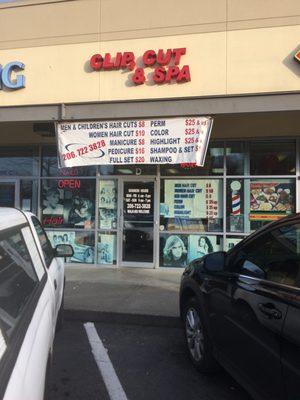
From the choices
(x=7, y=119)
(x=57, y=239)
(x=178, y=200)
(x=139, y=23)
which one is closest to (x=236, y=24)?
(x=139, y=23)

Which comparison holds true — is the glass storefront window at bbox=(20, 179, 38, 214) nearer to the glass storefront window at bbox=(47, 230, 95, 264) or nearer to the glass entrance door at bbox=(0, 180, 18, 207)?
the glass entrance door at bbox=(0, 180, 18, 207)

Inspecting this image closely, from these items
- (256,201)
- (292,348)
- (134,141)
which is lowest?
(292,348)

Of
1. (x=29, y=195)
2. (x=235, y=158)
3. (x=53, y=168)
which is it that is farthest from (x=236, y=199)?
(x=29, y=195)

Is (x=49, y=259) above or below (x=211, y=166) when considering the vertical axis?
below

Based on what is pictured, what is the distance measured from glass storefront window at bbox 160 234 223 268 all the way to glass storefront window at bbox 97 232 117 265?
1.07 m

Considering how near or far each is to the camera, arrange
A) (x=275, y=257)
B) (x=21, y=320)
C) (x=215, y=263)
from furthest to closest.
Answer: (x=215, y=263) → (x=275, y=257) → (x=21, y=320)

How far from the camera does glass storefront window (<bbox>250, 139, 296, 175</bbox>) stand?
10344 mm

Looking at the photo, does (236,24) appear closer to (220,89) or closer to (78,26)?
(220,89)

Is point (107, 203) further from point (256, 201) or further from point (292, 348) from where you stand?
point (292, 348)

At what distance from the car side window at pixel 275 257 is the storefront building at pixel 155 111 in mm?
5094

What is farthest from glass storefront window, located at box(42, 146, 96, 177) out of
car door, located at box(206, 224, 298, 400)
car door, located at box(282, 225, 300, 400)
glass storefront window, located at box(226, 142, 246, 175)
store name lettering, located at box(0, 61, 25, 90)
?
car door, located at box(282, 225, 300, 400)

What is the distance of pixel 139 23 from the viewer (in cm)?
927

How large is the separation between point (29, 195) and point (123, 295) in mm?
4742

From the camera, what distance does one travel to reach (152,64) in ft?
30.0
